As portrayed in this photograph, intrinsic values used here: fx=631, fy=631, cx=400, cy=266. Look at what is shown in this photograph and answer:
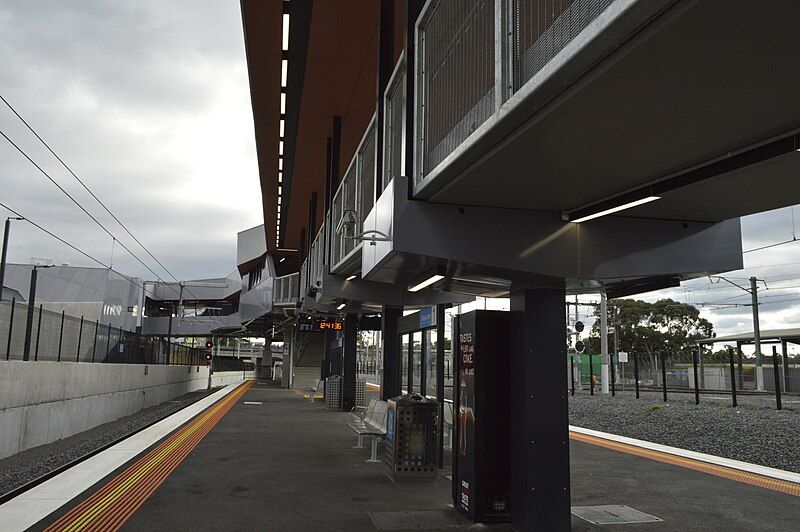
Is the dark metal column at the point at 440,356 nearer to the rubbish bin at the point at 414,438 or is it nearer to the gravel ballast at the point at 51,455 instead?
the rubbish bin at the point at 414,438

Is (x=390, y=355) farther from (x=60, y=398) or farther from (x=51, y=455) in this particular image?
(x=60, y=398)

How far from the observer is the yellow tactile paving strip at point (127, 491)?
219 inches

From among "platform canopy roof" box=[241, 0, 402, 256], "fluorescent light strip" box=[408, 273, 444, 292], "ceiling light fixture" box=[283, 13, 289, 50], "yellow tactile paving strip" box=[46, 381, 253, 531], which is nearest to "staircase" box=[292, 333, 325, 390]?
"platform canopy roof" box=[241, 0, 402, 256]

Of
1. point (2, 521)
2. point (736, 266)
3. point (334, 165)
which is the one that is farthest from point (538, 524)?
point (334, 165)

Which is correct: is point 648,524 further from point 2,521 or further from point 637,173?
point 2,521

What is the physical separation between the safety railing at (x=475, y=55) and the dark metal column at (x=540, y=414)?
5.68ft

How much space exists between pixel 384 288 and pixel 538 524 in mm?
8166

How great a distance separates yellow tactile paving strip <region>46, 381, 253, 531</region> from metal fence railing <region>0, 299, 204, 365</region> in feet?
17.7

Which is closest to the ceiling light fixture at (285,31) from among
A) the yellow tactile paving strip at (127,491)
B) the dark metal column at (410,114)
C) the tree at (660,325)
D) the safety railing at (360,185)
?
the safety railing at (360,185)

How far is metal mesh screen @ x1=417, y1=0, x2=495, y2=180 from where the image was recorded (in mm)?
4062

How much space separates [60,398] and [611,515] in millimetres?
14423

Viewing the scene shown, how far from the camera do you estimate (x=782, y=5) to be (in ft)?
7.16

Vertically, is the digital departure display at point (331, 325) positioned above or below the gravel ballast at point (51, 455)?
above

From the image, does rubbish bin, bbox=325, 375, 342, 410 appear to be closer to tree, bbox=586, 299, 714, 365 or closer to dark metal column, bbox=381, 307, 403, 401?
dark metal column, bbox=381, 307, 403, 401
